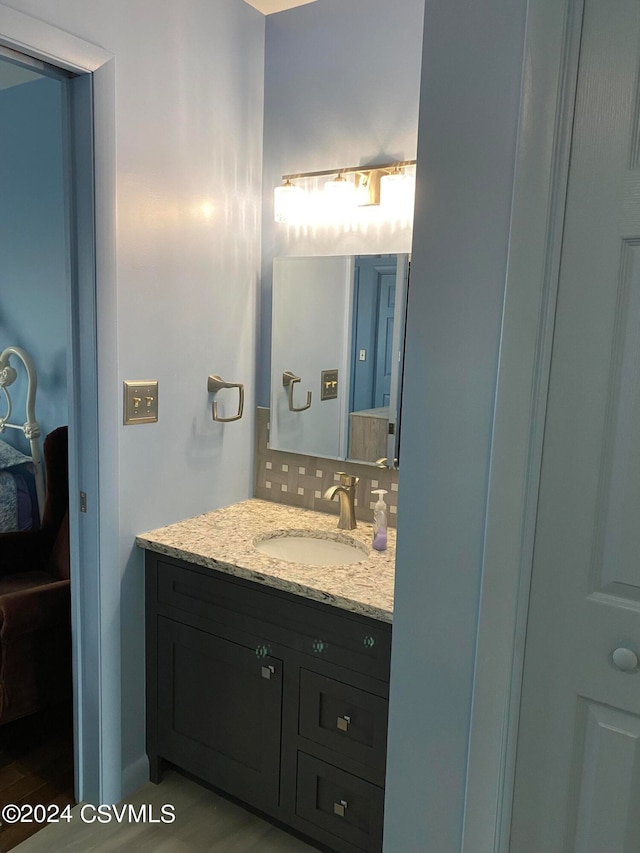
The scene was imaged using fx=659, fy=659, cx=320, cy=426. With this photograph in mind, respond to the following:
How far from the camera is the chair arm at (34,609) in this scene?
2137mm

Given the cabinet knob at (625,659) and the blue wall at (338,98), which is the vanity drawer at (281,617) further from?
the blue wall at (338,98)

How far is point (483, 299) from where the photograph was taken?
119 cm

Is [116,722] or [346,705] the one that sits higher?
[346,705]

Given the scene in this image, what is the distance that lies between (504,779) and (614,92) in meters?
1.23

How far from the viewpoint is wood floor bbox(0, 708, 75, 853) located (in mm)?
2047

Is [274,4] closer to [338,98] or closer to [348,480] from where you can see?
[338,98]

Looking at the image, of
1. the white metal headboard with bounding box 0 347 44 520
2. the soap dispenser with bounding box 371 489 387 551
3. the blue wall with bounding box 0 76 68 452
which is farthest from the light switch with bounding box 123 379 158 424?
the white metal headboard with bounding box 0 347 44 520

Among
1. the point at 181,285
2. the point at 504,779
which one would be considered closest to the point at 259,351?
the point at 181,285

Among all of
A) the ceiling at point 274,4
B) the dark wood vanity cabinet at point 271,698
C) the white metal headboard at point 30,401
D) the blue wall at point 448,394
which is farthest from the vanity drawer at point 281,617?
the ceiling at point 274,4

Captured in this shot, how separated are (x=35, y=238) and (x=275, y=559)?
200 centimetres

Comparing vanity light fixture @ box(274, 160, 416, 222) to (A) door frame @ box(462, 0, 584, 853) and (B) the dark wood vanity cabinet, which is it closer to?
(A) door frame @ box(462, 0, 584, 853)

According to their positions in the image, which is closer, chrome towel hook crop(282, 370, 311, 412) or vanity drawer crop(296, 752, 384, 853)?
vanity drawer crop(296, 752, 384, 853)

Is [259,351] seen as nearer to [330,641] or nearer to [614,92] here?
[330,641]

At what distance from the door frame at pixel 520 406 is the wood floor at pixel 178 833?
884 mm
